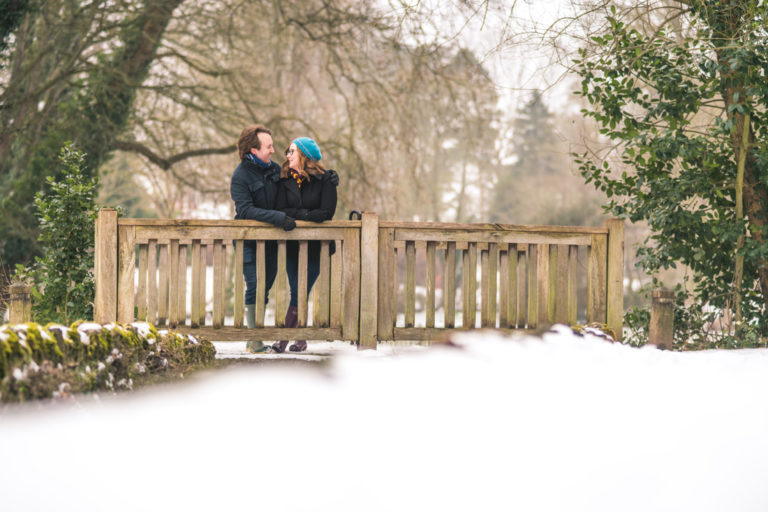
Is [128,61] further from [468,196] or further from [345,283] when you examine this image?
[468,196]

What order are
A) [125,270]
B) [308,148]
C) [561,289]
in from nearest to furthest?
[125,270], [561,289], [308,148]

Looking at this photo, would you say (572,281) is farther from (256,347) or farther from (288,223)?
(256,347)

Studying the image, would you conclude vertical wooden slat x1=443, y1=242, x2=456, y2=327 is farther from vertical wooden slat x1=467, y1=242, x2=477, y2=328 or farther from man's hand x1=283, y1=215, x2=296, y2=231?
man's hand x1=283, y1=215, x2=296, y2=231

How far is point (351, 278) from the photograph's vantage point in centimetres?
606

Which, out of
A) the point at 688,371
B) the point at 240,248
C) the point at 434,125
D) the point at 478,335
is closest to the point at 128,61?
the point at 434,125

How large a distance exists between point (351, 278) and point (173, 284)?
4.73 ft

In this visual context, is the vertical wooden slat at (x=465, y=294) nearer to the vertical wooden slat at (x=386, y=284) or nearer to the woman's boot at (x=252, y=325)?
the vertical wooden slat at (x=386, y=284)

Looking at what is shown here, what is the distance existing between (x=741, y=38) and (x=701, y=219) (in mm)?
1682

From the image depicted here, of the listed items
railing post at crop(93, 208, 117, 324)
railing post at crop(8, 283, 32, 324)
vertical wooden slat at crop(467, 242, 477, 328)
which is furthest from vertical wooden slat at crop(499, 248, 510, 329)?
railing post at crop(8, 283, 32, 324)

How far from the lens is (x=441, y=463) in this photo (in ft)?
10.5

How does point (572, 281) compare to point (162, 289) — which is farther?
point (572, 281)

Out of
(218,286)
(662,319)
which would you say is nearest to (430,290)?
(218,286)

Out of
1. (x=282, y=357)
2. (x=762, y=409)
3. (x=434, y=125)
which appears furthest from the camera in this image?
(x=434, y=125)

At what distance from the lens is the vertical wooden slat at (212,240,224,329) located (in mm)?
5950
